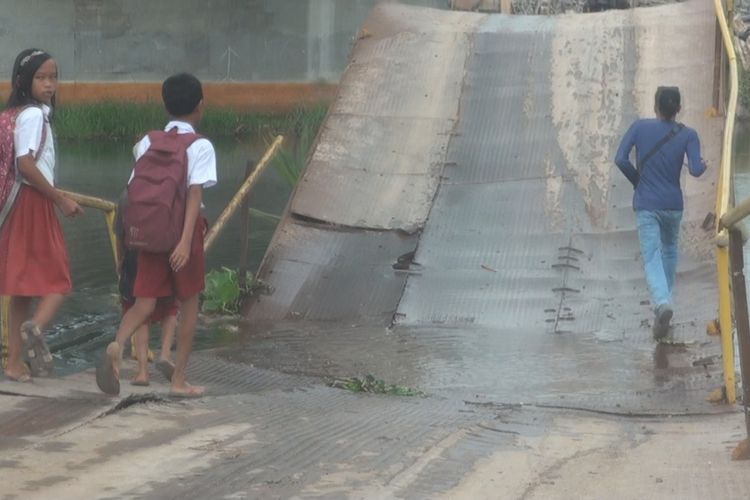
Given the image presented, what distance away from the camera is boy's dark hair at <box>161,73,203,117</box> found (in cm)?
646

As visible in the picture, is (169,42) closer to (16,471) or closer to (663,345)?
(663,345)

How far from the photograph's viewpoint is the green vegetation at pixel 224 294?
381 inches

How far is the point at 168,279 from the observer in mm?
6457

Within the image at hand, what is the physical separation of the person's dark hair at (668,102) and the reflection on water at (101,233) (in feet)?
10.4

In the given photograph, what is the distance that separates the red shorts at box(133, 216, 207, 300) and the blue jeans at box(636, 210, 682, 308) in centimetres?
316

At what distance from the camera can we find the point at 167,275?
6445 mm

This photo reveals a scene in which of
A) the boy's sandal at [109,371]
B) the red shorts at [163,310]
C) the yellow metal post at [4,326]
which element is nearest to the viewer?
the boy's sandal at [109,371]

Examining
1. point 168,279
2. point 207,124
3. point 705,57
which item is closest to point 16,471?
point 168,279

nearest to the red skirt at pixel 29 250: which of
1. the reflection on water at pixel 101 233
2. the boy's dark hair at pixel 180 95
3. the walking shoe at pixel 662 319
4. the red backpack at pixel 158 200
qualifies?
the red backpack at pixel 158 200

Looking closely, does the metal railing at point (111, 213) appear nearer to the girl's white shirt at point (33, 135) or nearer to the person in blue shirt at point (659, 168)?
the girl's white shirt at point (33, 135)

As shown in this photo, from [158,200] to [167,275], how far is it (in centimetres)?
41

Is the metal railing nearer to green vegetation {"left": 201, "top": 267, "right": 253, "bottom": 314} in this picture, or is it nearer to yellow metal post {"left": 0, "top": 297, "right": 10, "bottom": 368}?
yellow metal post {"left": 0, "top": 297, "right": 10, "bottom": 368}

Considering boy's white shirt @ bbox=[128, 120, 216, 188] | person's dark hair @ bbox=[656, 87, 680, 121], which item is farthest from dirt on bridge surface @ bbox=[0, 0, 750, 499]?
person's dark hair @ bbox=[656, 87, 680, 121]

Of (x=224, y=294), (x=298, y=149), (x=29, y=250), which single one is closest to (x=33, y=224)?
(x=29, y=250)
